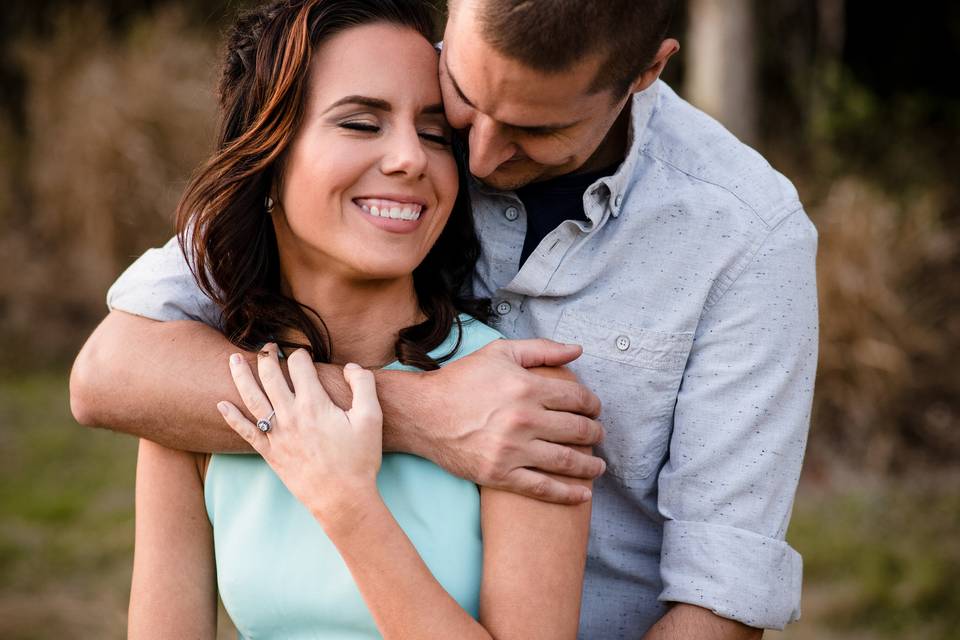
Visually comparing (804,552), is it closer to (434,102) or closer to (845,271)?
(845,271)

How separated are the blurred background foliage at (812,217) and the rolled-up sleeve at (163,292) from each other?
0.54m

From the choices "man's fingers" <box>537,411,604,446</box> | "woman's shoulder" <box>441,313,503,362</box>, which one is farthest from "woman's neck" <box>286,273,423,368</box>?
"man's fingers" <box>537,411,604,446</box>

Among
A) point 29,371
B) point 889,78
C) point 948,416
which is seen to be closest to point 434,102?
point 948,416

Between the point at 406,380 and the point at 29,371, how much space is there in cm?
476

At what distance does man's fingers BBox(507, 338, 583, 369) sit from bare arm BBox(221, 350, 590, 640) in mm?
252

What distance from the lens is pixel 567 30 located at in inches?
73.7

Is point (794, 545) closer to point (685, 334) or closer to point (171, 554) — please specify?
point (685, 334)

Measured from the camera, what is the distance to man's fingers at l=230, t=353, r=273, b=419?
1946 millimetres

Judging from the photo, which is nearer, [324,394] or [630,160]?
[324,394]

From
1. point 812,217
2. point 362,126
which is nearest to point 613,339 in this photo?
point 362,126

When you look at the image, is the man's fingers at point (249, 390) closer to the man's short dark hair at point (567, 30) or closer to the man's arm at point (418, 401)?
the man's arm at point (418, 401)

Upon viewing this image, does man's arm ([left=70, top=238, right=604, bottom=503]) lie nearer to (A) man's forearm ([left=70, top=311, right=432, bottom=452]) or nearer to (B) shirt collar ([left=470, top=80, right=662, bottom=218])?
(A) man's forearm ([left=70, top=311, right=432, bottom=452])

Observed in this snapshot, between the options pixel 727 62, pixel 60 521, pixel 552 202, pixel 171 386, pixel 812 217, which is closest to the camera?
pixel 171 386

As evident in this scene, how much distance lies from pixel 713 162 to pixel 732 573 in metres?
0.84
